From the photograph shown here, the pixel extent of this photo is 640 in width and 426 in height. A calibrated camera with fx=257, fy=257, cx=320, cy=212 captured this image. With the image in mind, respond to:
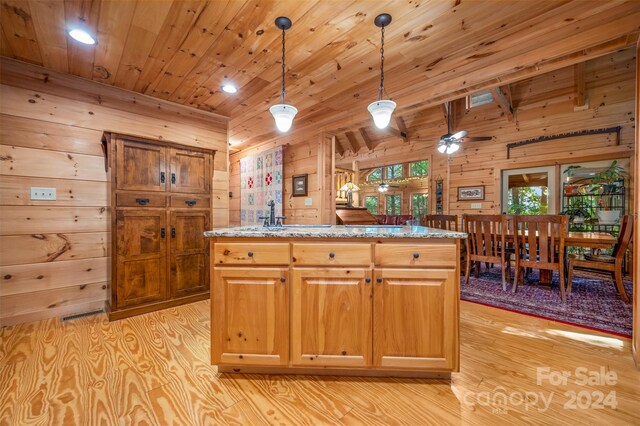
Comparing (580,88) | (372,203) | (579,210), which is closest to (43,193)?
(579,210)

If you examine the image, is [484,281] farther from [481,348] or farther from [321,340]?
[321,340]

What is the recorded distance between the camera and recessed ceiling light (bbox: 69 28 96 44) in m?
1.94

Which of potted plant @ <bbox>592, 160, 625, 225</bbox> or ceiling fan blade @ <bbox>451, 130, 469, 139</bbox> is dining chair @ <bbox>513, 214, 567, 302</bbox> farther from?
ceiling fan blade @ <bbox>451, 130, 469, 139</bbox>

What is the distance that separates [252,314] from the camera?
1.59m

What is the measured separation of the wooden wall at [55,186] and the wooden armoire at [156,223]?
0.98 feet

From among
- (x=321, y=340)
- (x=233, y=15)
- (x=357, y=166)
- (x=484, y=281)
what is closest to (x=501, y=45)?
(x=233, y=15)

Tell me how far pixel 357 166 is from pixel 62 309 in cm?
685

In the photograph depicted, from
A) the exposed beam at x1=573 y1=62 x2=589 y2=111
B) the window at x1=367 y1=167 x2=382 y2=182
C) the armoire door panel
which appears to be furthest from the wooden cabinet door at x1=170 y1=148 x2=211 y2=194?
the window at x1=367 y1=167 x2=382 y2=182

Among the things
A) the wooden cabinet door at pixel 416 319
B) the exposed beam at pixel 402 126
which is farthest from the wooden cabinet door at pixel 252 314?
the exposed beam at pixel 402 126

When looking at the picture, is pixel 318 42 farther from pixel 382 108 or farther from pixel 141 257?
pixel 141 257

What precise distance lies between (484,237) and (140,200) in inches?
165

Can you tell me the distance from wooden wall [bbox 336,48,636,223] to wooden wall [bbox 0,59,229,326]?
585cm

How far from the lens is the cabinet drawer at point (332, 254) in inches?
60.8

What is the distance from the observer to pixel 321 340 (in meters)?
1.57
